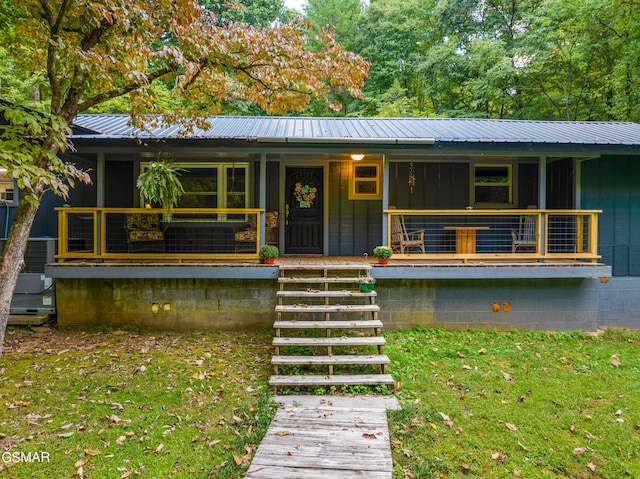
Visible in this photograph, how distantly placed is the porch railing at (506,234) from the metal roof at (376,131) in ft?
4.14

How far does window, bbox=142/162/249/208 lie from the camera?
7867 mm

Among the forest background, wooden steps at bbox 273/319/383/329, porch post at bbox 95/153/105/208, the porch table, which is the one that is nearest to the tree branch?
porch post at bbox 95/153/105/208

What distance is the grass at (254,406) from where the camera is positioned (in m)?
2.97

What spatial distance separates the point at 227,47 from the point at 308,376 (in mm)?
4115

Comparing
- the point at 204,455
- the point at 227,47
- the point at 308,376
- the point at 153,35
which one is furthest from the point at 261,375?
the point at 153,35

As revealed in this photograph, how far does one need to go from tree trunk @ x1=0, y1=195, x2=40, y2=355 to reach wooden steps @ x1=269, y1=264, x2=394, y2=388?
113 inches

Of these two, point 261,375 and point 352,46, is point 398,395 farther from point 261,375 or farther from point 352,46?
point 352,46

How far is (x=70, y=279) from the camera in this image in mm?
6094

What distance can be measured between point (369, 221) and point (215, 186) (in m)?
3.52

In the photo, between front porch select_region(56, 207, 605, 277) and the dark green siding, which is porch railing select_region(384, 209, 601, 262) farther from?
the dark green siding

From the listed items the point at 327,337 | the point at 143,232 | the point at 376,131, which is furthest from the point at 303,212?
the point at 327,337

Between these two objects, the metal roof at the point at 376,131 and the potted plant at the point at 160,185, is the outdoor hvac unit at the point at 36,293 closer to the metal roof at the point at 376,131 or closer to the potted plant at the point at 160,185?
the potted plant at the point at 160,185

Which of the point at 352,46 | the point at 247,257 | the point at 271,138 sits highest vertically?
the point at 352,46

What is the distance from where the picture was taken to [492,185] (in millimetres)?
8195
